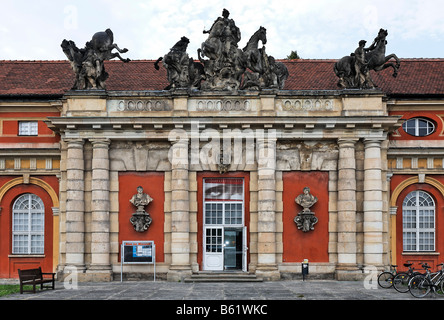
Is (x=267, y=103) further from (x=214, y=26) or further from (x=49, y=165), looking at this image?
(x=49, y=165)

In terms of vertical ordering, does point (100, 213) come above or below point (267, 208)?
below

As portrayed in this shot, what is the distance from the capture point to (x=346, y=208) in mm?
26375

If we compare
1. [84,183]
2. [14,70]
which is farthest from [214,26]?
[14,70]

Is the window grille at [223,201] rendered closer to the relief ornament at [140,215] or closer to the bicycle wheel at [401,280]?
the relief ornament at [140,215]

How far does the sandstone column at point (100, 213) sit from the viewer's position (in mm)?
26219

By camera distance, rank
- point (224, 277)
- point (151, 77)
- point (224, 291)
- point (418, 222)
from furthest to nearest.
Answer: point (151, 77), point (418, 222), point (224, 277), point (224, 291)

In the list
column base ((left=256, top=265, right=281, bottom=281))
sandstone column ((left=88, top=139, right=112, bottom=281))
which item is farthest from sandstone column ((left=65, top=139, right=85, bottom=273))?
column base ((left=256, top=265, right=281, bottom=281))

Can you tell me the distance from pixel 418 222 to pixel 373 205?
344 centimetres

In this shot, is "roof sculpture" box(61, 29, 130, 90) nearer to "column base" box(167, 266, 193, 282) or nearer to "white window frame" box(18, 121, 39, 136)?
"white window frame" box(18, 121, 39, 136)

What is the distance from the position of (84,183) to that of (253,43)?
9265 mm

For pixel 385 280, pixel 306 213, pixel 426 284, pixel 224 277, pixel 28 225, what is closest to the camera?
pixel 426 284

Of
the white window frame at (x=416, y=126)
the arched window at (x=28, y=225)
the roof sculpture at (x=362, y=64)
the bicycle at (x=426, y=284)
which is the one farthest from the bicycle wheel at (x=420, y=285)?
the arched window at (x=28, y=225)

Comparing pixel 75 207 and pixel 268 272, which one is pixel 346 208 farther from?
pixel 75 207

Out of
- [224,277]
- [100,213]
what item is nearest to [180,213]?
[224,277]
